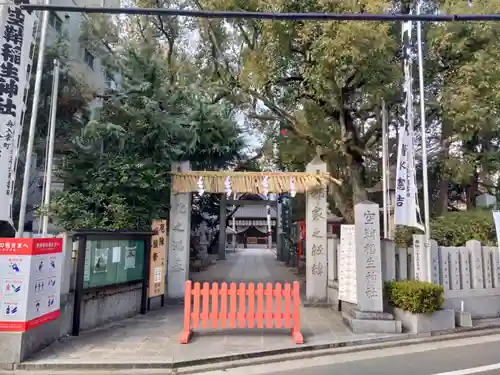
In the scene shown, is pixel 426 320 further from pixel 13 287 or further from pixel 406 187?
pixel 13 287

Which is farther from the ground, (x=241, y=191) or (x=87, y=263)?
(x=241, y=191)

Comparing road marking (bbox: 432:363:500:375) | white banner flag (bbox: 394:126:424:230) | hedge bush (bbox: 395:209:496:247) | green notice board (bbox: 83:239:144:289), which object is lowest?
road marking (bbox: 432:363:500:375)

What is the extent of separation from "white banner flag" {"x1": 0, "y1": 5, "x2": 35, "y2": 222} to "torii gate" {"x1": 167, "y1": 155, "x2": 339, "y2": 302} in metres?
4.23

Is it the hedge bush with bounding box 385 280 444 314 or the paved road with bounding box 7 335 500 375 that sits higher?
the hedge bush with bounding box 385 280 444 314

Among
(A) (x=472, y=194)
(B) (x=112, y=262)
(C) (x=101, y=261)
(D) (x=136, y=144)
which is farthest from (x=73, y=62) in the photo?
(A) (x=472, y=194)

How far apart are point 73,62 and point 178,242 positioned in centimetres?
865

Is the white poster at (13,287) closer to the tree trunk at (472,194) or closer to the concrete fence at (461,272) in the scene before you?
the concrete fence at (461,272)

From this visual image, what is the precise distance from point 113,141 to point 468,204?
12866mm

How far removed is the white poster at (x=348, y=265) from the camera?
28.0 ft

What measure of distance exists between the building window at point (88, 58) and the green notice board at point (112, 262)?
13.9m

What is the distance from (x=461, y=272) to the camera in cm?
918

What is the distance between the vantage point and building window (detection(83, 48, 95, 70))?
1968 cm

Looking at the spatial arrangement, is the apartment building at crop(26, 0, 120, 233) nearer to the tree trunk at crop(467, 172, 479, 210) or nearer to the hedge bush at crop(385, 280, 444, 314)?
the hedge bush at crop(385, 280, 444, 314)

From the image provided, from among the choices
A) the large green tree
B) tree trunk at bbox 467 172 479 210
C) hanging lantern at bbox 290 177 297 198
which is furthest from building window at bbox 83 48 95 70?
tree trunk at bbox 467 172 479 210
